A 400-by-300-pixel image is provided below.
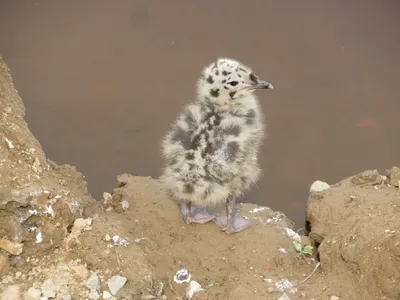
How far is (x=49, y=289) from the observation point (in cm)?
341

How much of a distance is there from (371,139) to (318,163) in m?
0.62

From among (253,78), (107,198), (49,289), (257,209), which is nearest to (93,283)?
(49,289)

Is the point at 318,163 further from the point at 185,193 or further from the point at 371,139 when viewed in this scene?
the point at 185,193

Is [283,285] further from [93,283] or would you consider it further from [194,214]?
[93,283]

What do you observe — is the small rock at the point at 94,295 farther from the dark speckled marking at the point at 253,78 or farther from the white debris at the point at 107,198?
the dark speckled marking at the point at 253,78

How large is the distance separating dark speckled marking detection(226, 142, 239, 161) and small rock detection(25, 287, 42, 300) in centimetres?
148

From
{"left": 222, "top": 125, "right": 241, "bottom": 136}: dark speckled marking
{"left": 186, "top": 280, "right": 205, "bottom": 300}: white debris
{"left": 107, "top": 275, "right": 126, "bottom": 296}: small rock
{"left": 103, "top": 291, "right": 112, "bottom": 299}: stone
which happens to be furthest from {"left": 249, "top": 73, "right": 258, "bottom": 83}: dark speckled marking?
{"left": 103, "top": 291, "right": 112, "bottom": 299}: stone

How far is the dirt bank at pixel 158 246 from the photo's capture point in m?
3.47

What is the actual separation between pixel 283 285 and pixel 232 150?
963 millimetres

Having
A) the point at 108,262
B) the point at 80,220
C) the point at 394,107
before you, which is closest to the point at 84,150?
the point at 80,220

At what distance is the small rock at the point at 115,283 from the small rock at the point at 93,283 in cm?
7

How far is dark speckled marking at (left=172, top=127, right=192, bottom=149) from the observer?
3.86m

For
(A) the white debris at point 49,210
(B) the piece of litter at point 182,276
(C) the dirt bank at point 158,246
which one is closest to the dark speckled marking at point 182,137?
(C) the dirt bank at point 158,246

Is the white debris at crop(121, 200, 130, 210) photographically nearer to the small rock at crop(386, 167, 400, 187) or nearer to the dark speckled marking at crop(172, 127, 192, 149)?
the dark speckled marking at crop(172, 127, 192, 149)
